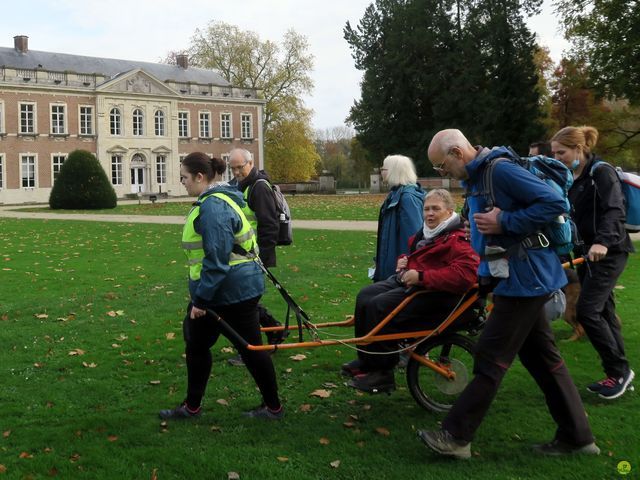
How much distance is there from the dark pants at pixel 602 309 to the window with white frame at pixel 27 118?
178ft

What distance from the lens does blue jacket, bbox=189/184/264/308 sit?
4398 millimetres

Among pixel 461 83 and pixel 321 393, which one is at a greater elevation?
pixel 461 83

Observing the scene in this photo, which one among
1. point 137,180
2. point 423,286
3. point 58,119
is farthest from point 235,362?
point 137,180

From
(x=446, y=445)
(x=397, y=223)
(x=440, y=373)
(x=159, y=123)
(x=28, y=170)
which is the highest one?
(x=159, y=123)

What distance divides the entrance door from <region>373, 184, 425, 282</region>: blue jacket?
2174 inches

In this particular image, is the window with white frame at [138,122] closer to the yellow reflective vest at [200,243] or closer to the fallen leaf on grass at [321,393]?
the fallen leaf on grass at [321,393]

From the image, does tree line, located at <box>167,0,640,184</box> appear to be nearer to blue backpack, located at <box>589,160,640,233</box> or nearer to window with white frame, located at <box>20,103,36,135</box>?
window with white frame, located at <box>20,103,36,135</box>

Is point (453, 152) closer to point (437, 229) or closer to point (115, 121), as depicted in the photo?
point (437, 229)

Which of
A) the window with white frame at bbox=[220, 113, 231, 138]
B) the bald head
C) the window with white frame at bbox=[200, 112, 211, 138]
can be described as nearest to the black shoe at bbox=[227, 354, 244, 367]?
the bald head

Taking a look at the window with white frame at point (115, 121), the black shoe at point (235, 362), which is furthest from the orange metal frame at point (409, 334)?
the window with white frame at point (115, 121)

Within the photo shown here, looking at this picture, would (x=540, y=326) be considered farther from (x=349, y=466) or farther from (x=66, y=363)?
(x=66, y=363)

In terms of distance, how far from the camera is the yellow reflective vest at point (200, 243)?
14.9 ft

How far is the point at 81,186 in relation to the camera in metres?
36.7

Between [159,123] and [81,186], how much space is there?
82.2 ft
